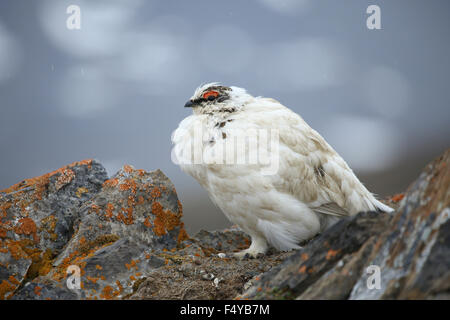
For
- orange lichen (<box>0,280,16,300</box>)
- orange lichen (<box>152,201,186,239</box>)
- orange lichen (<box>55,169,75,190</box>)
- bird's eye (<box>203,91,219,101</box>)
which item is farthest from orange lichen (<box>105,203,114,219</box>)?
bird's eye (<box>203,91,219,101</box>)

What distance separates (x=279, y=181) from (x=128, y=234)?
277cm

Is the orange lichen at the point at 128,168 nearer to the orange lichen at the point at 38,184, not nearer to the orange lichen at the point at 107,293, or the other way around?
the orange lichen at the point at 38,184

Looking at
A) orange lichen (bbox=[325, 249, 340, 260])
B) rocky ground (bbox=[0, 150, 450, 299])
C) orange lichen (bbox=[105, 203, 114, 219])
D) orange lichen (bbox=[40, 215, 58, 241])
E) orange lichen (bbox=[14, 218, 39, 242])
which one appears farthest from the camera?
orange lichen (bbox=[105, 203, 114, 219])

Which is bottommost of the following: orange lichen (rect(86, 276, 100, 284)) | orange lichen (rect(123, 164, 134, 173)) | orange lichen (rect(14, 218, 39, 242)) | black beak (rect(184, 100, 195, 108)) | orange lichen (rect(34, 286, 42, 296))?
orange lichen (rect(86, 276, 100, 284))

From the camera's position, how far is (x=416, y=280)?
2.56 m

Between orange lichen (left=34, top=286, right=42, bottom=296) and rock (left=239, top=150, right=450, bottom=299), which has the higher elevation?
rock (left=239, top=150, right=450, bottom=299)

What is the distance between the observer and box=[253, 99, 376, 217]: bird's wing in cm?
585

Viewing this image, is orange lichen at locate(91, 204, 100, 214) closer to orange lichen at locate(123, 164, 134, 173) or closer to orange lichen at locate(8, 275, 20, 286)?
orange lichen at locate(123, 164, 134, 173)

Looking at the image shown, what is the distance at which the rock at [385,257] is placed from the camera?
101 inches

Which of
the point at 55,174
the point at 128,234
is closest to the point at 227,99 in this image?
the point at 128,234

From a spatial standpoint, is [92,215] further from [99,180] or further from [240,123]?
[240,123]

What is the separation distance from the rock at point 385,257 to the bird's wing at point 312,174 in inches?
89.1

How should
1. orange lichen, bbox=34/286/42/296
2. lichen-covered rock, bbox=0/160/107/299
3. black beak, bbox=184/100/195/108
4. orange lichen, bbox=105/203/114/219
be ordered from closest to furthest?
orange lichen, bbox=34/286/42/296 < lichen-covered rock, bbox=0/160/107/299 < orange lichen, bbox=105/203/114/219 < black beak, bbox=184/100/195/108

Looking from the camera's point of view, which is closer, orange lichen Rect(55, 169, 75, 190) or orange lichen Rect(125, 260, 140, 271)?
orange lichen Rect(125, 260, 140, 271)
